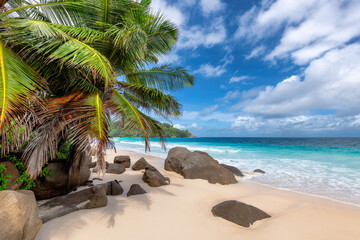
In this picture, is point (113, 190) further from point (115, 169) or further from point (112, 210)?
point (115, 169)

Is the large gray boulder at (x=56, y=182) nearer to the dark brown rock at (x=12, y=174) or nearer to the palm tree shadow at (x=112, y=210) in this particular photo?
the dark brown rock at (x=12, y=174)

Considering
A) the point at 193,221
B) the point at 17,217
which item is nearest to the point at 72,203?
the point at 17,217

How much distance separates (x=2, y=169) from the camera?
3346mm

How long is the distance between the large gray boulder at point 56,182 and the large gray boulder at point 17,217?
6.06ft

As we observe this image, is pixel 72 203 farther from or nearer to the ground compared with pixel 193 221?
farther from the ground

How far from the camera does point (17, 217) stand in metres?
2.36

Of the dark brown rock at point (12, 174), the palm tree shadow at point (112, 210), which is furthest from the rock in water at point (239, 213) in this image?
the dark brown rock at point (12, 174)

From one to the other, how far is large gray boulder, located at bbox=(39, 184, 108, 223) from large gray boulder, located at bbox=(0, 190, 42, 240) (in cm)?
76

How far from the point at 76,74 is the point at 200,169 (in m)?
5.66

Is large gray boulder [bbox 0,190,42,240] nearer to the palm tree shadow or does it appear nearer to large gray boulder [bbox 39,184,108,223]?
large gray boulder [bbox 39,184,108,223]

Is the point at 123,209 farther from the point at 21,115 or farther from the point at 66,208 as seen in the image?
the point at 21,115

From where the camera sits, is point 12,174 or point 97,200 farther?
point 97,200

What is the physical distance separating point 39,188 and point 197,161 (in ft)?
18.1

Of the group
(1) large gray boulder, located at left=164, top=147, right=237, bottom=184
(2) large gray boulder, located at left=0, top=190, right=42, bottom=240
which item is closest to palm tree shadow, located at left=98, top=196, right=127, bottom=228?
(2) large gray boulder, located at left=0, top=190, right=42, bottom=240
